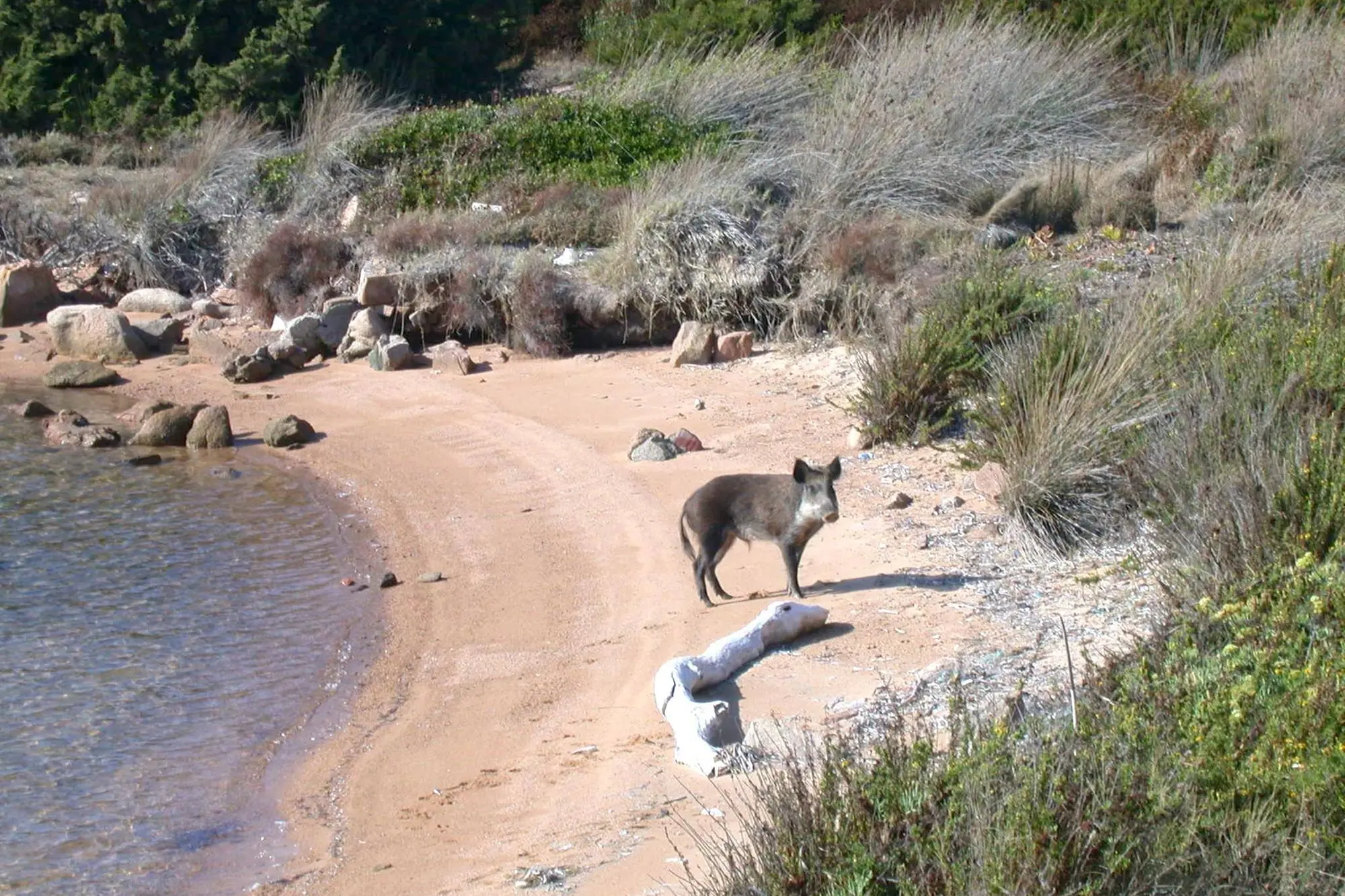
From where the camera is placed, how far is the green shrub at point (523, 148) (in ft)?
63.5

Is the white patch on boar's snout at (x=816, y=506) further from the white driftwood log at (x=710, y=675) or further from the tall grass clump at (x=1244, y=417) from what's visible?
the tall grass clump at (x=1244, y=417)

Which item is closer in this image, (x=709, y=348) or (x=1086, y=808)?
(x=1086, y=808)

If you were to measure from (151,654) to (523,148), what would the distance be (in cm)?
1226

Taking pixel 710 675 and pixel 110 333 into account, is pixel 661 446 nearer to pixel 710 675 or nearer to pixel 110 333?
pixel 710 675

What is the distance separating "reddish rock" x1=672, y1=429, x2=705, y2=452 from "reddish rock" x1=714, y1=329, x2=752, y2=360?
2739 millimetres

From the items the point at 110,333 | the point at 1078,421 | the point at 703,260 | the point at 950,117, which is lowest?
the point at 110,333

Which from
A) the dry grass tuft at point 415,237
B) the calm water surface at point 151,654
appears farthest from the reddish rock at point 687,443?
the dry grass tuft at point 415,237

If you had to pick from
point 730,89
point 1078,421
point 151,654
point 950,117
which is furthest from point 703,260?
point 151,654

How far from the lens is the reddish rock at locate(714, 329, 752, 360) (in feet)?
49.2

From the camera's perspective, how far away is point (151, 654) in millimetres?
9258

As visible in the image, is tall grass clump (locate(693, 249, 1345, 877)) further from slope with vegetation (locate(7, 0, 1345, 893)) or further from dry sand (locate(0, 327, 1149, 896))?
dry sand (locate(0, 327, 1149, 896))

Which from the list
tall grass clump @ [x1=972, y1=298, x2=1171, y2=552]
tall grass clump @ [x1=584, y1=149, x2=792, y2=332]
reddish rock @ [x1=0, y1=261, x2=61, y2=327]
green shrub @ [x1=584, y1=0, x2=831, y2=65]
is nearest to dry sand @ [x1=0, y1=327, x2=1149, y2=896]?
tall grass clump @ [x1=972, y1=298, x2=1171, y2=552]

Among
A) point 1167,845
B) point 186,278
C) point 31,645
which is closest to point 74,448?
point 31,645

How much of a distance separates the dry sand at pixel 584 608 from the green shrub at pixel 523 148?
16.5 ft
